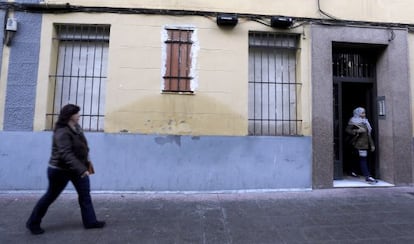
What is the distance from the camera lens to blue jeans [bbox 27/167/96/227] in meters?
3.88

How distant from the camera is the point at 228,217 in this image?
4.59 m

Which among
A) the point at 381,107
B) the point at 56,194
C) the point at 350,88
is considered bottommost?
the point at 56,194

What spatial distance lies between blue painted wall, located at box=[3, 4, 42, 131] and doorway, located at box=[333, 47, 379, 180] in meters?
6.19

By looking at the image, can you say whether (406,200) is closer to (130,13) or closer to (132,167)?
(132,167)

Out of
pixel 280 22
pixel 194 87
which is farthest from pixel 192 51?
pixel 280 22

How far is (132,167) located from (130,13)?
9.81ft

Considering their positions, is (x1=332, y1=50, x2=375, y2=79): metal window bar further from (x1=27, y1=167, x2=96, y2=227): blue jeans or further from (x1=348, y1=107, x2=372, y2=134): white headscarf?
(x1=27, y1=167, x2=96, y2=227): blue jeans

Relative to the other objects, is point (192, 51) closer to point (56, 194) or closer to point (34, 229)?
point (56, 194)

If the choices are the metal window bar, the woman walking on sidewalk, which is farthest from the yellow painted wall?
the metal window bar

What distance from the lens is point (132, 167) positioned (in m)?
5.86

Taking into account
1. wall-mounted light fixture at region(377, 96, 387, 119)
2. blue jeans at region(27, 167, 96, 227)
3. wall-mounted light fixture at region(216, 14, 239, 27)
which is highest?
wall-mounted light fixture at region(216, 14, 239, 27)

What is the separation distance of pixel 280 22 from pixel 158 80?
2.66 metres

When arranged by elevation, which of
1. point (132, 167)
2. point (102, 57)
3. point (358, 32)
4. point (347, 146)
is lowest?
point (132, 167)

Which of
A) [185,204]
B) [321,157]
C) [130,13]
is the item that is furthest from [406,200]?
[130,13]
